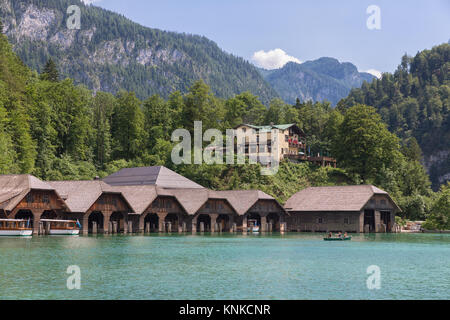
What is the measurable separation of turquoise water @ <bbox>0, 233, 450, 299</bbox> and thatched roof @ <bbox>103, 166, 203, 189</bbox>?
147 feet

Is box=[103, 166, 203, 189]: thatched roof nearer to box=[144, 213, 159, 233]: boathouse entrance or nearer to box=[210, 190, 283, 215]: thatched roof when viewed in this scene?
box=[144, 213, 159, 233]: boathouse entrance

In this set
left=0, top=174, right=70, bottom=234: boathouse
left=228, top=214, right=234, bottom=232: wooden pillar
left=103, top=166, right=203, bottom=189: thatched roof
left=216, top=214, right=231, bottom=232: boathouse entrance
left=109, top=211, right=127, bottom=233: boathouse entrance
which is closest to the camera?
left=0, top=174, right=70, bottom=234: boathouse

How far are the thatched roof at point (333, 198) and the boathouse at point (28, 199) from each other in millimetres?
39437

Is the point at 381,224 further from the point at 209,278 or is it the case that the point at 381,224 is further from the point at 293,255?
the point at 209,278

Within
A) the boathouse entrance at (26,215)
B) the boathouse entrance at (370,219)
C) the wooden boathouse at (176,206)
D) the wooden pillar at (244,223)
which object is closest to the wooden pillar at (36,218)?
the wooden boathouse at (176,206)

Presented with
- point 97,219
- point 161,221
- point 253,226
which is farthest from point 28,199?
point 253,226

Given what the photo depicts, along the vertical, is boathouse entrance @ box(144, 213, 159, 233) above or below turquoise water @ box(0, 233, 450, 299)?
above

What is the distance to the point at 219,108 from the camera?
133 meters

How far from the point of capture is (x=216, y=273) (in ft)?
114

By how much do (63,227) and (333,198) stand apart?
43.0m

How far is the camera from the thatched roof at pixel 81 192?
75375 mm

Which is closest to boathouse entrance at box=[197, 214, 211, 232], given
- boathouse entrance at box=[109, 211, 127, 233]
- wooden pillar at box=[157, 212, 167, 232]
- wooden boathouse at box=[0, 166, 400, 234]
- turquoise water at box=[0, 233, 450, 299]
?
wooden boathouse at box=[0, 166, 400, 234]

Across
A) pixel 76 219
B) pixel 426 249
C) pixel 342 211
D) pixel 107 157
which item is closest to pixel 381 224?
pixel 342 211

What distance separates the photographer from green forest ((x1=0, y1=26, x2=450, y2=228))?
94.8m
